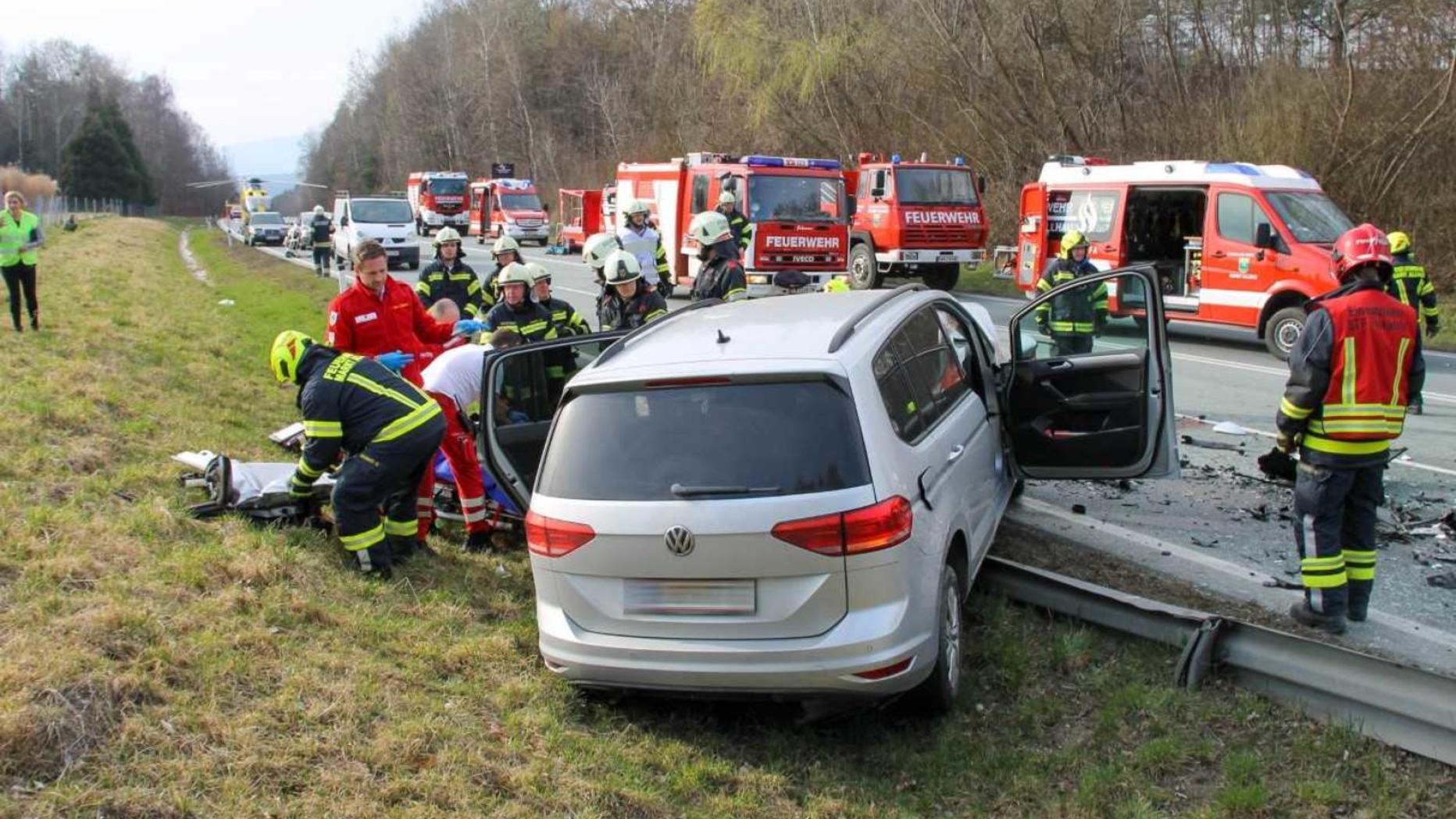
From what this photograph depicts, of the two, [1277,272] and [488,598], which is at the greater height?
[1277,272]

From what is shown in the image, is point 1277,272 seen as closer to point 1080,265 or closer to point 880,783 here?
point 1080,265

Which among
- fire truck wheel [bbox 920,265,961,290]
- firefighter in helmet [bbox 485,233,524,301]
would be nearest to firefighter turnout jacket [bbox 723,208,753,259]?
firefighter in helmet [bbox 485,233,524,301]

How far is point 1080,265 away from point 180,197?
127 m

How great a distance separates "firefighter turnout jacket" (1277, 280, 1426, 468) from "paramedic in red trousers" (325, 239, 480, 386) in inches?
198

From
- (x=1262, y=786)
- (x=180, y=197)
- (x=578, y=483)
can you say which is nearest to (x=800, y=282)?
(x=578, y=483)

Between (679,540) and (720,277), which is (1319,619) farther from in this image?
(720,277)

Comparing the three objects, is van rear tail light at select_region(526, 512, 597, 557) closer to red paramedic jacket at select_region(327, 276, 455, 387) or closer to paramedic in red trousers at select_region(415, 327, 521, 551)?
Answer: paramedic in red trousers at select_region(415, 327, 521, 551)

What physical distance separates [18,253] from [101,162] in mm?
88984

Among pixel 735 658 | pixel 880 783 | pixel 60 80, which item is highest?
pixel 60 80

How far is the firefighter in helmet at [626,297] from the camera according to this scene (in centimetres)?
727

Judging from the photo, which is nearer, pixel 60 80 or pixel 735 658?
pixel 735 658

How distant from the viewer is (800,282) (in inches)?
320

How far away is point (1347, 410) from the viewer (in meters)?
4.69

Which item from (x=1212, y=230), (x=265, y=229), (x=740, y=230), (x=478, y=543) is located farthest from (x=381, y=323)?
(x=265, y=229)
